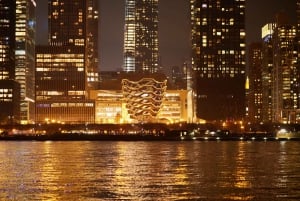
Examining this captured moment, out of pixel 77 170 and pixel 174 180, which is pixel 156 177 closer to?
pixel 174 180

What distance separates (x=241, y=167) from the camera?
8994cm

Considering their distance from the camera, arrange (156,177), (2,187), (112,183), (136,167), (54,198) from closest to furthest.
→ (54,198) < (2,187) < (112,183) < (156,177) < (136,167)

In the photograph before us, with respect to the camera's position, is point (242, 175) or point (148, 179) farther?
point (242, 175)

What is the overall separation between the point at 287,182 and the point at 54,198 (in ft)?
85.5

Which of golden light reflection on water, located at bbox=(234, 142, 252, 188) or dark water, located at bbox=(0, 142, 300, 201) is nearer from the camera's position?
dark water, located at bbox=(0, 142, 300, 201)

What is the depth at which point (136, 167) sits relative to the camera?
8956cm

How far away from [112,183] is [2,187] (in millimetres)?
11367

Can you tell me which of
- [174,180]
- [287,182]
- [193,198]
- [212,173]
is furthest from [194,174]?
[193,198]

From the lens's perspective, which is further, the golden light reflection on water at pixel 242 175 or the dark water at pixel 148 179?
the golden light reflection on water at pixel 242 175

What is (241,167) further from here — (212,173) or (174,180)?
(174,180)

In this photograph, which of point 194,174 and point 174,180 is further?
point 194,174

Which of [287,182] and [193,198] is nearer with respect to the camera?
[193,198]

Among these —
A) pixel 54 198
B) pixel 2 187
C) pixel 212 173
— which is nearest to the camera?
pixel 54 198

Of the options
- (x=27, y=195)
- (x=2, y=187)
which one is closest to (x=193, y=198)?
(x=27, y=195)
